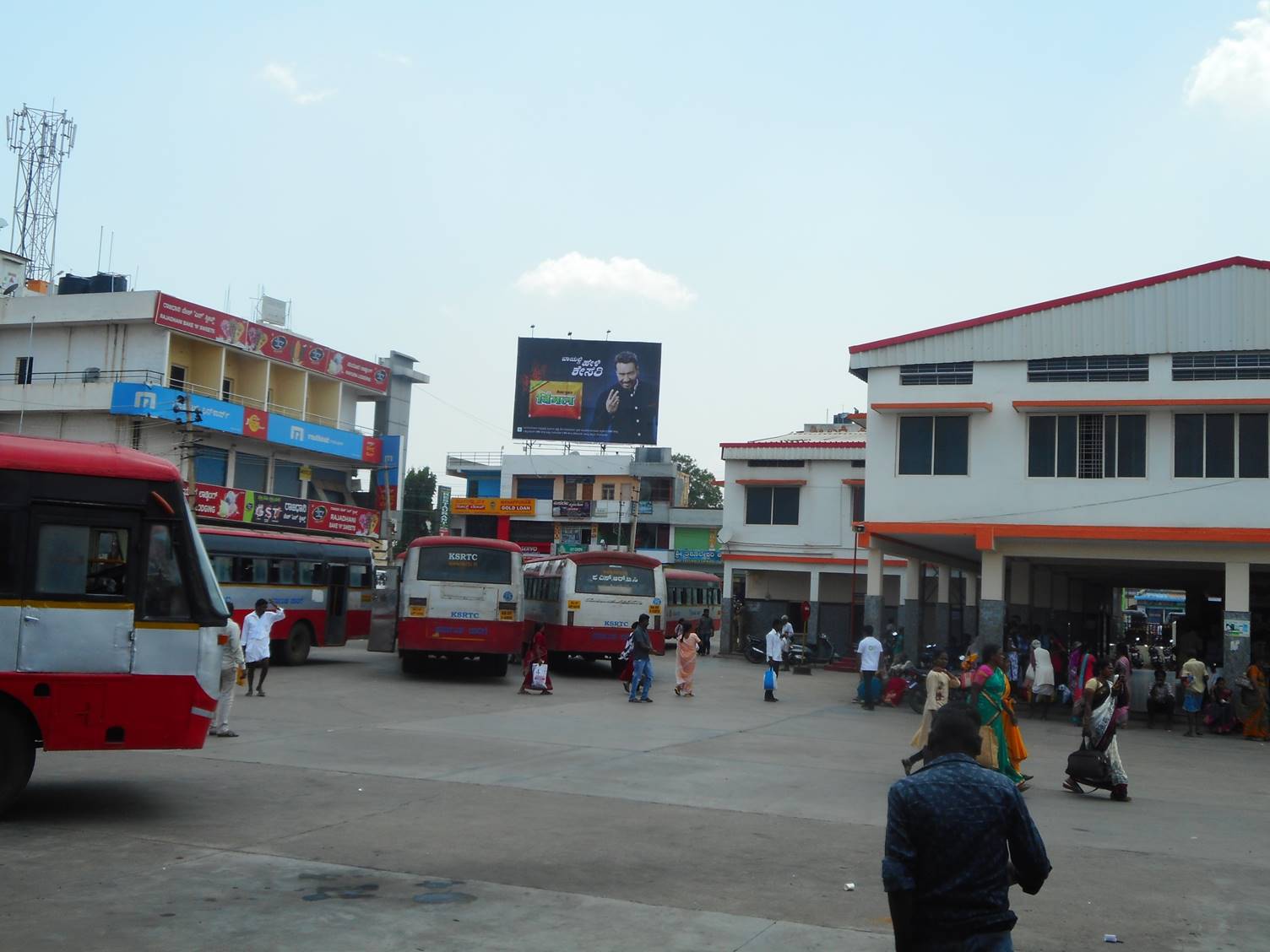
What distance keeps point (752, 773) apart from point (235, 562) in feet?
50.5

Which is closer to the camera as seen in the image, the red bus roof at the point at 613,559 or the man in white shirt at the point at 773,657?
the man in white shirt at the point at 773,657

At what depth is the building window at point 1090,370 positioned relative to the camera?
24516mm

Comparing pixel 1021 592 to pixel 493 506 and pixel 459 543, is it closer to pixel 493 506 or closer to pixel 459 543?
pixel 459 543

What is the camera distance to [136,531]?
9602 mm

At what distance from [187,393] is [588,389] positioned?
64.3ft

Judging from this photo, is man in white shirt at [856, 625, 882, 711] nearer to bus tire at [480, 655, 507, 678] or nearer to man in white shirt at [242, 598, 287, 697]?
bus tire at [480, 655, 507, 678]

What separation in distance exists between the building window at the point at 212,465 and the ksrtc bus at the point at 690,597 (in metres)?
16.9

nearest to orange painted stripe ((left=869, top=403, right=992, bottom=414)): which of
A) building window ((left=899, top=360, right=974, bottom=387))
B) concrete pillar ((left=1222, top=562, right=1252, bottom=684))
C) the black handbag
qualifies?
building window ((left=899, top=360, right=974, bottom=387))

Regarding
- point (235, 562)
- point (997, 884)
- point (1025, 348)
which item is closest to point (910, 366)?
point (1025, 348)

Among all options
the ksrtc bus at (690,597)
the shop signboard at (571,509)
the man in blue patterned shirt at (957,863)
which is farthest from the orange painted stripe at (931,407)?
the shop signboard at (571,509)

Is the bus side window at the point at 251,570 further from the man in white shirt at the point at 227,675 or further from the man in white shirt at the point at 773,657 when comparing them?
the man in white shirt at the point at 227,675

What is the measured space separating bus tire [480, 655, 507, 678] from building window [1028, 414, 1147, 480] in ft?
38.6

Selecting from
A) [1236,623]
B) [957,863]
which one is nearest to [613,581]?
[1236,623]

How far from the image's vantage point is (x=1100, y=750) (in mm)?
12625
